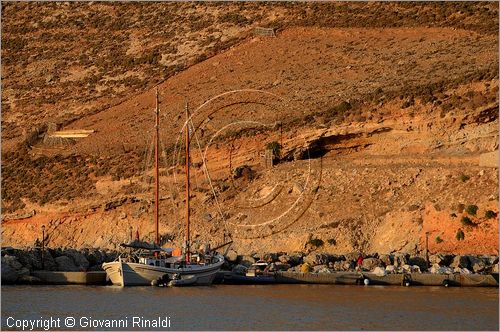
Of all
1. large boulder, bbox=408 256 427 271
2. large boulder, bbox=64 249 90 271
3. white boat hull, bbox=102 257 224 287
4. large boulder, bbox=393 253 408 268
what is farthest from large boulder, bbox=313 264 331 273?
large boulder, bbox=64 249 90 271

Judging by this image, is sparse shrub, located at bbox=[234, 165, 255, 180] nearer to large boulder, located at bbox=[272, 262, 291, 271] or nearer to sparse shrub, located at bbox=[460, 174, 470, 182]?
sparse shrub, located at bbox=[460, 174, 470, 182]

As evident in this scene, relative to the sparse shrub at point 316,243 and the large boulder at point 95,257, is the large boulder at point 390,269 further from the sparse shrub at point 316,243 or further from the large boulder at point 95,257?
the large boulder at point 95,257

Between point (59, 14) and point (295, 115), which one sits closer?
point (295, 115)

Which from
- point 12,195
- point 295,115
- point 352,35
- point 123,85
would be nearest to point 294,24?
point 352,35

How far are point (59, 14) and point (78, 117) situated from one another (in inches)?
815

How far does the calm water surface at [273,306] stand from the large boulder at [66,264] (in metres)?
3.73

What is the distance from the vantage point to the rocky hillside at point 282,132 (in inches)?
2286

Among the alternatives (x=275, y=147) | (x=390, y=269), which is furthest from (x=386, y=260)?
(x=275, y=147)

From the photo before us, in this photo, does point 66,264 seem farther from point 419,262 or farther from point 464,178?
point 464,178

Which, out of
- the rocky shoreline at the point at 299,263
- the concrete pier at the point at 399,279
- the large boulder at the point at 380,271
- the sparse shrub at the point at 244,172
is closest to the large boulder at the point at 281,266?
the rocky shoreline at the point at 299,263

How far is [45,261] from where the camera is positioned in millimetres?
52188

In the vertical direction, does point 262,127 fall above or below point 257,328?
above

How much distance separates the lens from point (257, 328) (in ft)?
117

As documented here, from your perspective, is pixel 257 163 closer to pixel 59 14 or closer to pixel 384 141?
pixel 384 141
